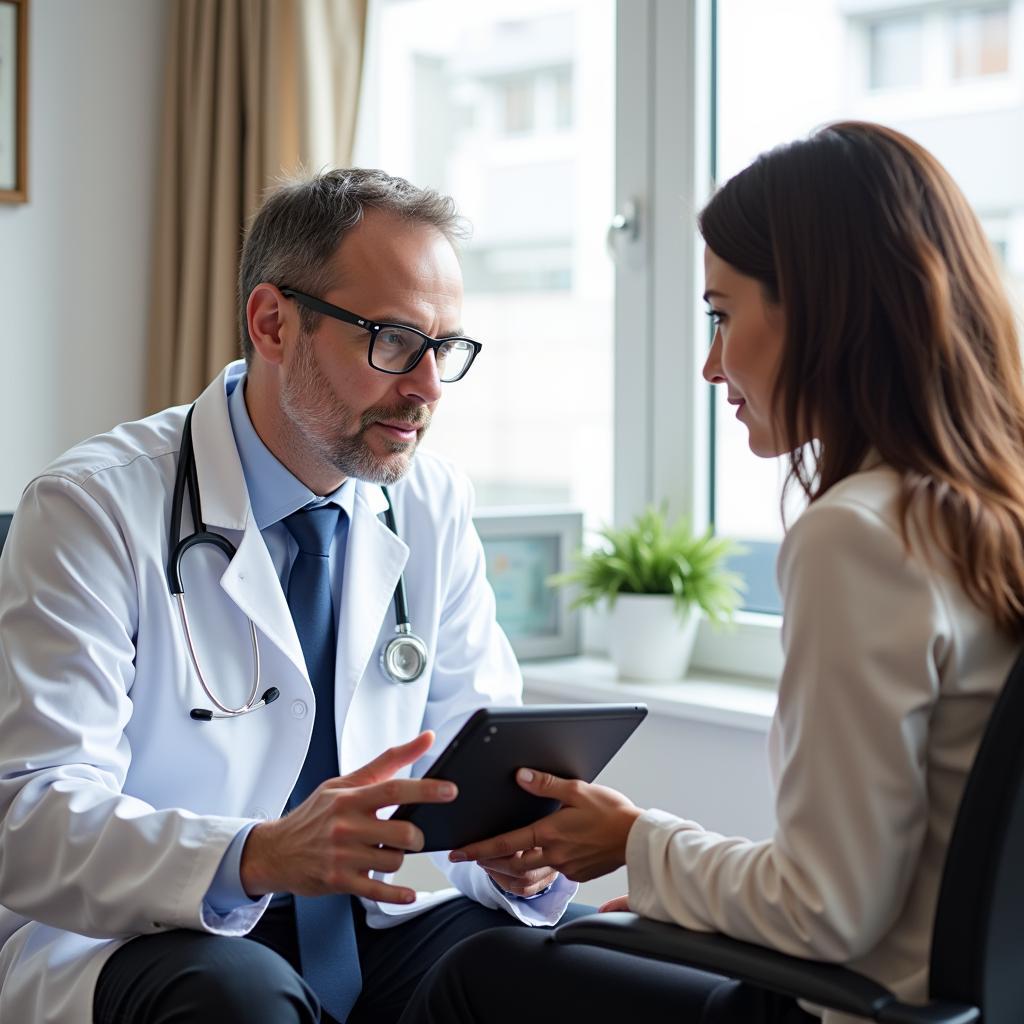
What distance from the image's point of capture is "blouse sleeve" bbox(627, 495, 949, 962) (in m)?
0.98

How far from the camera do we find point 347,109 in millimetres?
2721

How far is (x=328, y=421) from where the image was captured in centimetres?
164

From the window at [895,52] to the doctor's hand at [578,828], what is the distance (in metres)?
1.46

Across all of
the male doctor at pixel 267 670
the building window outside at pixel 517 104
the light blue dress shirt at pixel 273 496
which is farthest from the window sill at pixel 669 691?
the building window outside at pixel 517 104

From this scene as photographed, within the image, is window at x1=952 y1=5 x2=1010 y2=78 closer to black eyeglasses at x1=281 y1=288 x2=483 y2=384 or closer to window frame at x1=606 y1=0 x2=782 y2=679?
window frame at x1=606 y1=0 x2=782 y2=679

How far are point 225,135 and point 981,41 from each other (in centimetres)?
152

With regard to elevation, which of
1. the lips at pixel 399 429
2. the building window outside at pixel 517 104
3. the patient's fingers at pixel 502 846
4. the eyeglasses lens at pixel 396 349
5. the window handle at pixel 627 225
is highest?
the building window outside at pixel 517 104

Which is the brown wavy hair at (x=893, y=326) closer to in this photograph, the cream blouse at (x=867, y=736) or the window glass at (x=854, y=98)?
the cream blouse at (x=867, y=736)

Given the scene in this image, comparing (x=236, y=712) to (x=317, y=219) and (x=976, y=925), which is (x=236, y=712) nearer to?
(x=317, y=219)

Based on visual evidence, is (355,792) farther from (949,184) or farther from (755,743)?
(755,743)

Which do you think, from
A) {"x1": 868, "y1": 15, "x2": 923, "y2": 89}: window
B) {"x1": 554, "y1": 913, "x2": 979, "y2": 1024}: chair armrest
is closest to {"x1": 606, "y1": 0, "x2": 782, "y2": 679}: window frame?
{"x1": 868, "y1": 15, "x2": 923, "y2": 89}: window

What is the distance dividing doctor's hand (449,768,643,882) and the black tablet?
0.02 meters

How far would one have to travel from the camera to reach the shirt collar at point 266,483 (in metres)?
1.63

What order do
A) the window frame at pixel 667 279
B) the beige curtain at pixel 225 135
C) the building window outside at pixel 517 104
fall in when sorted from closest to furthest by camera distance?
the window frame at pixel 667 279, the beige curtain at pixel 225 135, the building window outside at pixel 517 104
